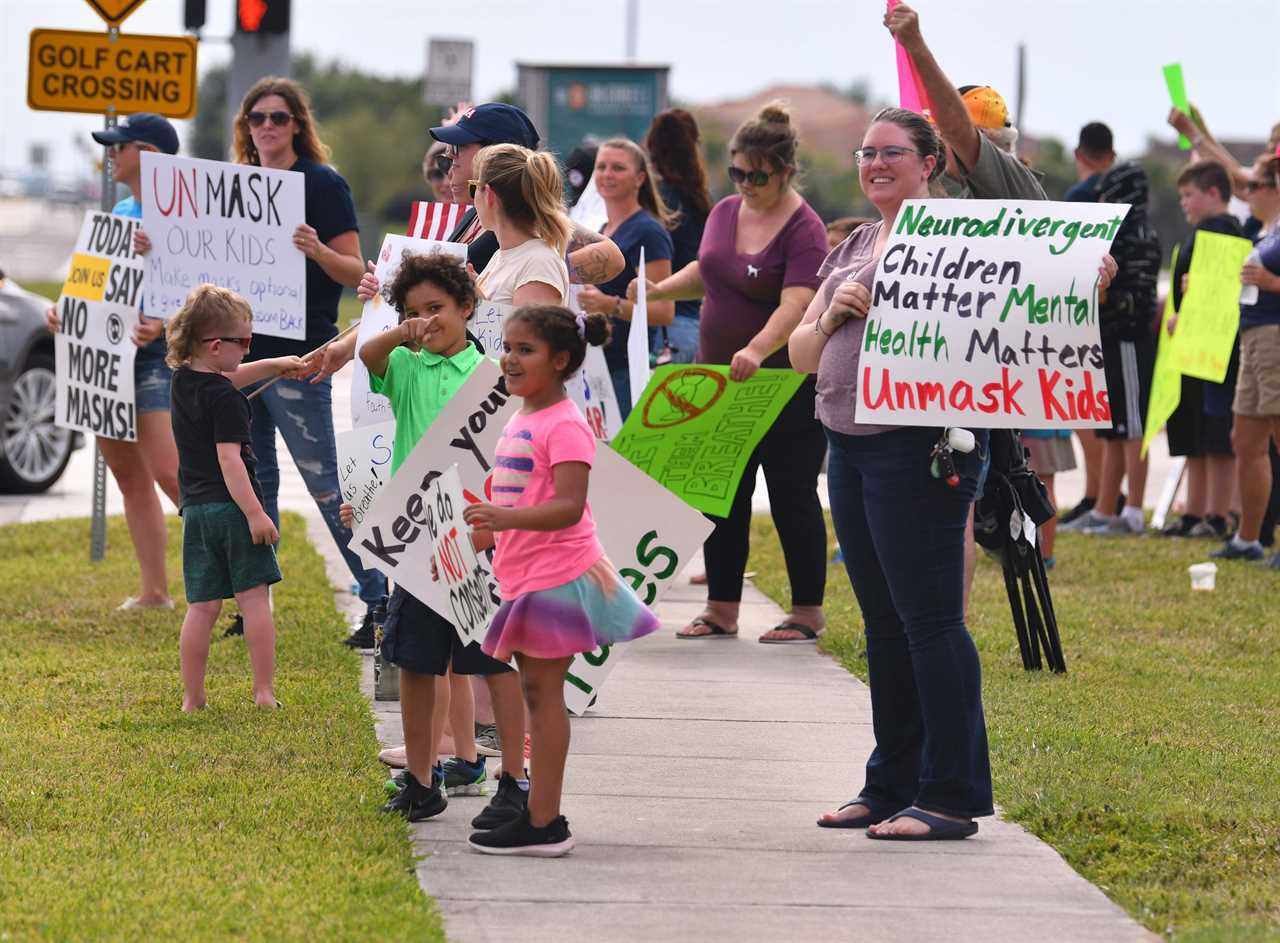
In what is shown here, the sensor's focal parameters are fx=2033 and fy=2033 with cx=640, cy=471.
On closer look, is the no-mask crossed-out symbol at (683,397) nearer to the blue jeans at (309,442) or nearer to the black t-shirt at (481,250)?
the black t-shirt at (481,250)

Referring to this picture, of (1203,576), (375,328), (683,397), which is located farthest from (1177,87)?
(375,328)

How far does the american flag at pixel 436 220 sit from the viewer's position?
23.6 feet

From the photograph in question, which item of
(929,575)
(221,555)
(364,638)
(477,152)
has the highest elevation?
(477,152)

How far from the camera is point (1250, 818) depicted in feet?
18.7

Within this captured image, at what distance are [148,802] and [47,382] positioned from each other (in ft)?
29.9

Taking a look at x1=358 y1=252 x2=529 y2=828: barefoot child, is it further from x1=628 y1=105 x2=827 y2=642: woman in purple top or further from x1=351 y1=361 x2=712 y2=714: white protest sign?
x1=628 y1=105 x2=827 y2=642: woman in purple top

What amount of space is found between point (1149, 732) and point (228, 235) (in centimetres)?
422

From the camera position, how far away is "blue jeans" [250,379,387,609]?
8.12 metres

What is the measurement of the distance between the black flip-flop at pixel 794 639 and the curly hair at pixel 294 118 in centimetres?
277

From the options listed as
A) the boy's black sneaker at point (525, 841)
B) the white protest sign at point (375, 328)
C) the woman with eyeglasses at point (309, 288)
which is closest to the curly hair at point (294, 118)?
the woman with eyeglasses at point (309, 288)

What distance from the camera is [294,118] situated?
8.32 metres

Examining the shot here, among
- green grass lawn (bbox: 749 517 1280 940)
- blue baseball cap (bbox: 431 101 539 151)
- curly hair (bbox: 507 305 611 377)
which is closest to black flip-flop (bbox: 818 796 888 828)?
green grass lawn (bbox: 749 517 1280 940)

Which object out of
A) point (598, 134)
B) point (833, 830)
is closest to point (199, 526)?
→ point (833, 830)

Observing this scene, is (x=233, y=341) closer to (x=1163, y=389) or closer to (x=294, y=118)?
(x=294, y=118)
